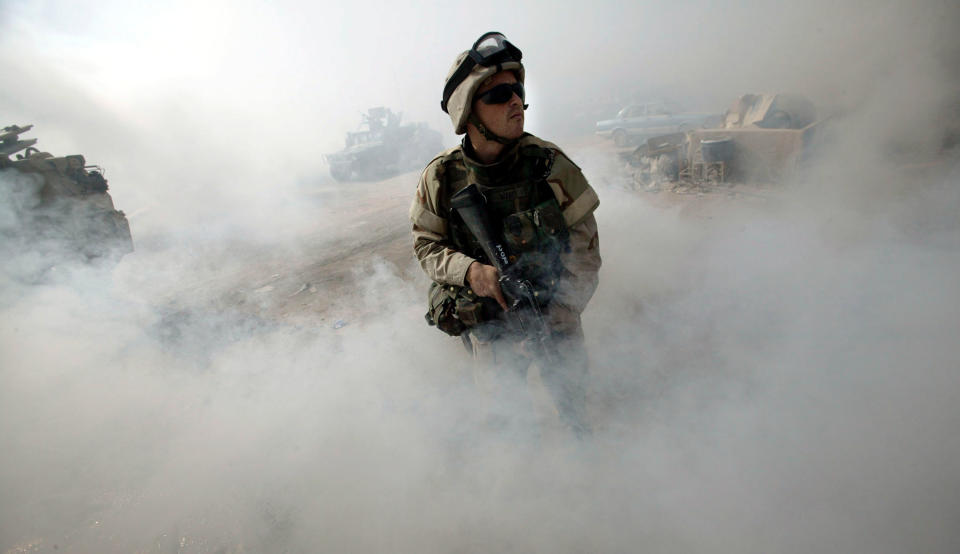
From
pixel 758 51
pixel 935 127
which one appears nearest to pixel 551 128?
pixel 758 51

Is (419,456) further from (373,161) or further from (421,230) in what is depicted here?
(373,161)

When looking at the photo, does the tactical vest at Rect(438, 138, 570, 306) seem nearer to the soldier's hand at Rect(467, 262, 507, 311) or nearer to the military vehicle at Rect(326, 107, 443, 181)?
the soldier's hand at Rect(467, 262, 507, 311)

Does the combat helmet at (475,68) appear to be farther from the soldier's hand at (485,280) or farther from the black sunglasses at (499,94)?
the soldier's hand at (485,280)

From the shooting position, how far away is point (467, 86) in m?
1.61

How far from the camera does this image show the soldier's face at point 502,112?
5.39ft

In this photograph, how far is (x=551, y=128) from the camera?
20.7 m

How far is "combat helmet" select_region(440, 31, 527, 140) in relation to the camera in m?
1.60

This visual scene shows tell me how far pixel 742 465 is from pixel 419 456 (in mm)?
1372

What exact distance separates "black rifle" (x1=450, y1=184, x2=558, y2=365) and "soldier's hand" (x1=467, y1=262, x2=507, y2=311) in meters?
0.02

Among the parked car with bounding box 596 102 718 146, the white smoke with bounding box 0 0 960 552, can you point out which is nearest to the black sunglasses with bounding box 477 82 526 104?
the white smoke with bounding box 0 0 960 552

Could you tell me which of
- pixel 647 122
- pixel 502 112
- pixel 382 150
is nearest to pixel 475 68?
pixel 502 112

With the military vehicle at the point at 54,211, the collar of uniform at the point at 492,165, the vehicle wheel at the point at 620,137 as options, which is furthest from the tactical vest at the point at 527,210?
the vehicle wheel at the point at 620,137

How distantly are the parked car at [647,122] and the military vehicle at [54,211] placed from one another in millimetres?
11418

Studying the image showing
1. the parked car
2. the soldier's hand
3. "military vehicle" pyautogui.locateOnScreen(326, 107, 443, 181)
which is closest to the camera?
the soldier's hand
